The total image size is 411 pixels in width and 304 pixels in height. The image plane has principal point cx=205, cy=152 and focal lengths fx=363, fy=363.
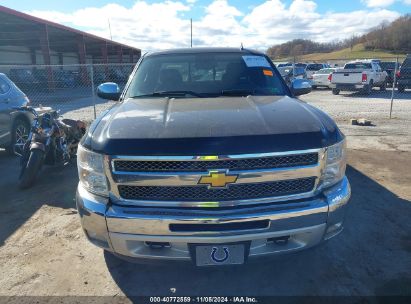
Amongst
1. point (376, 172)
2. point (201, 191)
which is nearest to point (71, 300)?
point (201, 191)

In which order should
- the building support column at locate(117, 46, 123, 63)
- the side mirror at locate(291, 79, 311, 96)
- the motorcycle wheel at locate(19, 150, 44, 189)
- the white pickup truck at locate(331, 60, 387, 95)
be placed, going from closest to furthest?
the side mirror at locate(291, 79, 311, 96), the motorcycle wheel at locate(19, 150, 44, 189), the white pickup truck at locate(331, 60, 387, 95), the building support column at locate(117, 46, 123, 63)

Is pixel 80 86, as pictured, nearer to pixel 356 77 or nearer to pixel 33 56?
pixel 33 56

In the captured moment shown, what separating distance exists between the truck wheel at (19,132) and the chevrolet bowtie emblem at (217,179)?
18.9 ft

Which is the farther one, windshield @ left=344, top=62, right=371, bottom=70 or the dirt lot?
windshield @ left=344, top=62, right=371, bottom=70

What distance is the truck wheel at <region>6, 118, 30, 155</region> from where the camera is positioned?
7137mm

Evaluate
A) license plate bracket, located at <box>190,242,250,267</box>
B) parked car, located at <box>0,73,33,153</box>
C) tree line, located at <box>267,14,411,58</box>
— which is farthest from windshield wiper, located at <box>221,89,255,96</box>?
tree line, located at <box>267,14,411,58</box>

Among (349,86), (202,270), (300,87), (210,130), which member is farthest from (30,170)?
(349,86)

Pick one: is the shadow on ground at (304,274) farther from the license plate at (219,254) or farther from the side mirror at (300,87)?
the side mirror at (300,87)

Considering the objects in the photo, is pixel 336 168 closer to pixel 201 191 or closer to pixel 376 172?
pixel 201 191

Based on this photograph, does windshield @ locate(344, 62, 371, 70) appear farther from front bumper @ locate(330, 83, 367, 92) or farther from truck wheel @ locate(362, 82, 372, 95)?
front bumper @ locate(330, 83, 367, 92)

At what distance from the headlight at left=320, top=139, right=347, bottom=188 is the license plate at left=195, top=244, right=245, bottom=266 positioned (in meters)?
0.79

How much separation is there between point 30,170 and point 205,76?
126 inches

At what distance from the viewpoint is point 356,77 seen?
1873cm

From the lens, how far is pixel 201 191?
2512 mm
